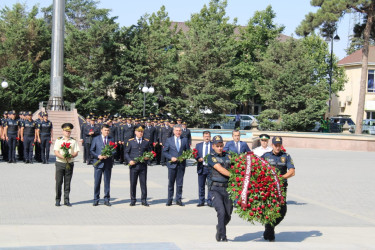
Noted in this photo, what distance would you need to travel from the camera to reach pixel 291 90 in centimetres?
4641

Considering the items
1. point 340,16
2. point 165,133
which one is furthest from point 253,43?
point 165,133

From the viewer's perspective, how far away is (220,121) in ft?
154

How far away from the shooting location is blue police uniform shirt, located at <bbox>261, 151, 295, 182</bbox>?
398 inches

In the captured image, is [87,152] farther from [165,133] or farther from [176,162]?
[176,162]

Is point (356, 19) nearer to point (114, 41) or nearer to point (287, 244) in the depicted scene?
point (114, 41)

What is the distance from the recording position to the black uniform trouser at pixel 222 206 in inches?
359

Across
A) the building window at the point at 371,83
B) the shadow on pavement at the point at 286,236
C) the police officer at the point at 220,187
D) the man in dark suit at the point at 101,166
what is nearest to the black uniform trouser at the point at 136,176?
the man in dark suit at the point at 101,166

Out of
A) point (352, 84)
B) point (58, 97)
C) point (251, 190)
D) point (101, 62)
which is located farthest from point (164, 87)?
point (251, 190)

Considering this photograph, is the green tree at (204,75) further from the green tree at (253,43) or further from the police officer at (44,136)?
the police officer at (44,136)

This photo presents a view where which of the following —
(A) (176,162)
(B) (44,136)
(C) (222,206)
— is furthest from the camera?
(B) (44,136)

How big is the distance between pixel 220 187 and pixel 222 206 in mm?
337

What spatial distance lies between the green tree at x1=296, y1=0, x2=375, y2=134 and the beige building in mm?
24146

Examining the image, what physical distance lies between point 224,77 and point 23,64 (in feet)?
54.9

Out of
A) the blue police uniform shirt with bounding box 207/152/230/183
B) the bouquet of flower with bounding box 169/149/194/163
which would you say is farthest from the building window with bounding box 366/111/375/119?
the blue police uniform shirt with bounding box 207/152/230/183
